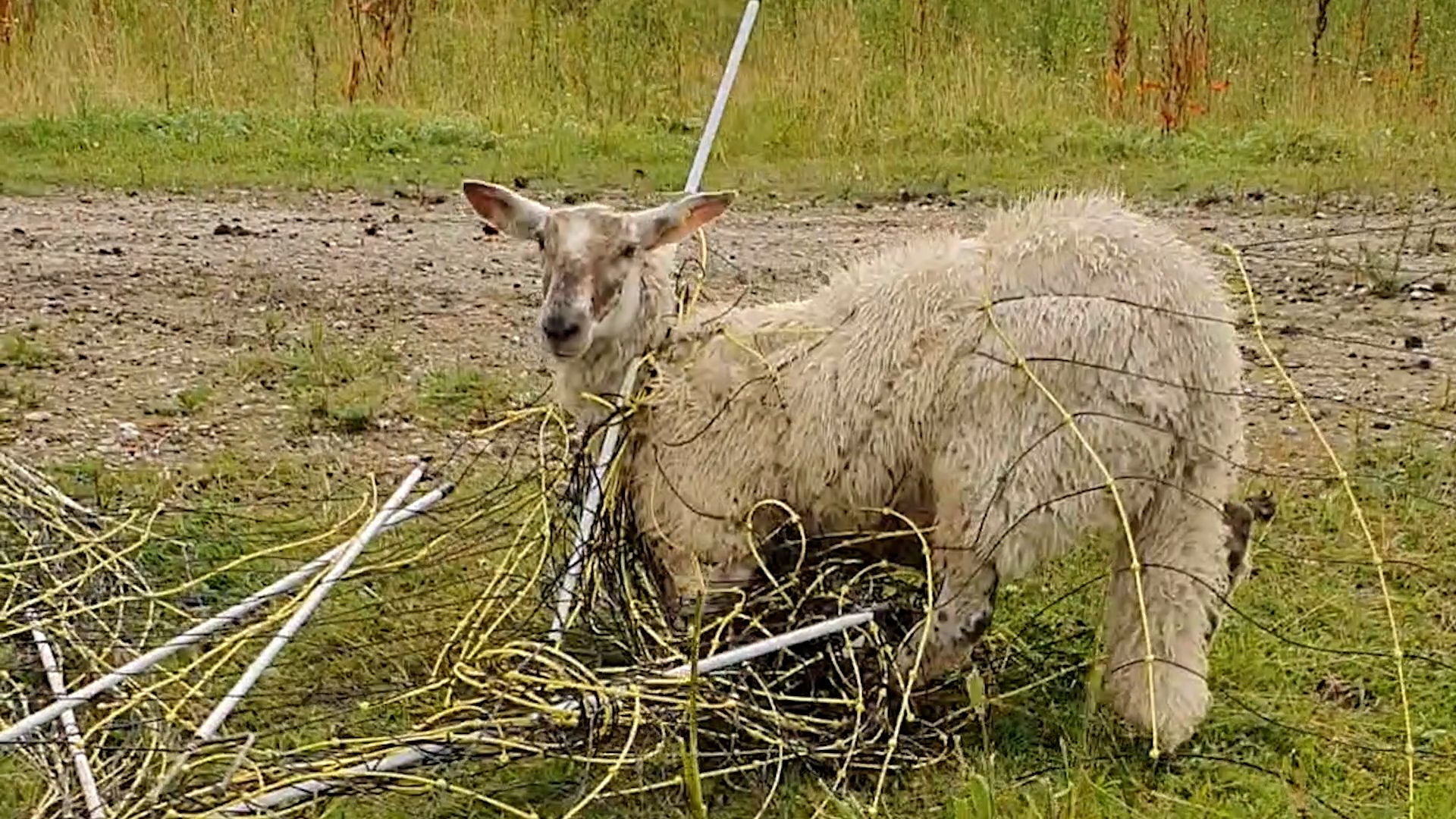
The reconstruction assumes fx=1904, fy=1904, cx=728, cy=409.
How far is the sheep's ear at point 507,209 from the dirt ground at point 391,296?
4.72ft

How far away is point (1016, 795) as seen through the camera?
4105mm

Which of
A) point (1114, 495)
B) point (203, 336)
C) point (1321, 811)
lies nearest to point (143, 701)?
point (1114, 495)

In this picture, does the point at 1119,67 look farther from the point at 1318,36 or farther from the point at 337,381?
the point at 337,381

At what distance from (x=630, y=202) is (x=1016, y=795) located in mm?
6241

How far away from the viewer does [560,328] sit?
14.9 ft

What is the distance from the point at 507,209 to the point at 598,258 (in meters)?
0.48

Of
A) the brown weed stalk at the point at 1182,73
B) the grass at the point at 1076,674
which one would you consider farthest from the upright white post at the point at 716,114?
the brown weed stalk at the point at 1182,73

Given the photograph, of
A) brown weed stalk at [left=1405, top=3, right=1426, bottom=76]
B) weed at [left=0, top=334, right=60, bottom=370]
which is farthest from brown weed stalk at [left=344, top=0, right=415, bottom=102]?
brown weed stalk at [left=1405, top=3, right=1426, bottom=76]

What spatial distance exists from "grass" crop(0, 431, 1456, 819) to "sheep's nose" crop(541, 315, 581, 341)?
92cm

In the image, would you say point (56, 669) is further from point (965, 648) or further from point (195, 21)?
point (195, 21)

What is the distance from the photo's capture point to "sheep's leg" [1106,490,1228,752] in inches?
172

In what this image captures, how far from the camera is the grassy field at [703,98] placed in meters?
10.9

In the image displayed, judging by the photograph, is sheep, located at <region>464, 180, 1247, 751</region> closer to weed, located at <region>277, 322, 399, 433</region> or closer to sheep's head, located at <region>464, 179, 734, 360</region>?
sheep's head, located at <region>464, 179, 734, 360</region>

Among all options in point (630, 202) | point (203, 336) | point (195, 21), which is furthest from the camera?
point (195, 21)
